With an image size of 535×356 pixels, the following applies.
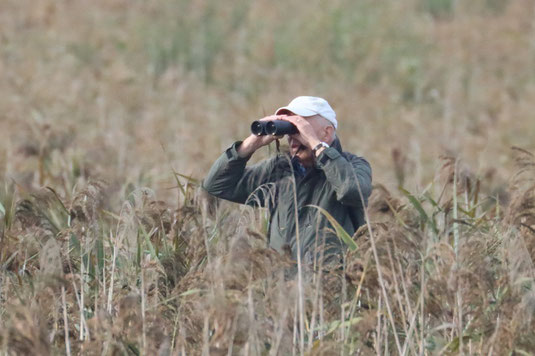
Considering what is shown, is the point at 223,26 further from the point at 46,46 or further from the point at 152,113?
the point at 152,113

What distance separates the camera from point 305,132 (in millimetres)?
3703

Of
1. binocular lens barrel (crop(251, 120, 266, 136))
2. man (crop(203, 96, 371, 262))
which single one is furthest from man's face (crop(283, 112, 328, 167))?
binocular lens barrel (crop(251, 120, 266, 136))

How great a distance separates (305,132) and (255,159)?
10.4 ft

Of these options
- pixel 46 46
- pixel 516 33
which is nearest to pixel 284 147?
pixel 46 46

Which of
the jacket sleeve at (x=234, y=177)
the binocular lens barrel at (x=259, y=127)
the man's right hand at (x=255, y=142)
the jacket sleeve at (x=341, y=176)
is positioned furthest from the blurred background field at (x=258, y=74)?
the jacket sleeve at (x=341, y=176)

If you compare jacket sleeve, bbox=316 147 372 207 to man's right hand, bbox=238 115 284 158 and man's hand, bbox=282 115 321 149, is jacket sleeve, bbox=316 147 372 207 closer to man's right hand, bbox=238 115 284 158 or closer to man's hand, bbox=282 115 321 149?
man's hand, bbox=282 115 321 149

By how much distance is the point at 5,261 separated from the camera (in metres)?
3.78

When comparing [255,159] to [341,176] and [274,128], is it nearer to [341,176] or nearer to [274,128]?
[274,128]

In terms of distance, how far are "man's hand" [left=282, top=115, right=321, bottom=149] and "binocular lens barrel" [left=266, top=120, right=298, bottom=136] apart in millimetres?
26

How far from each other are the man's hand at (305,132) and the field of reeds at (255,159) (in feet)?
1.15

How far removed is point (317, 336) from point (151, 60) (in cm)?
965

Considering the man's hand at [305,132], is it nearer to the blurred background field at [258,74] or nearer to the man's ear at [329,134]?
the man's ear at [329,134]

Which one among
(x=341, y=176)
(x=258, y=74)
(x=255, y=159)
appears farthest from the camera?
(x=258, y=74)

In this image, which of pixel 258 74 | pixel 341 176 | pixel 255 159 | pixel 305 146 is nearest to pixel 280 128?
pixel 305 146
